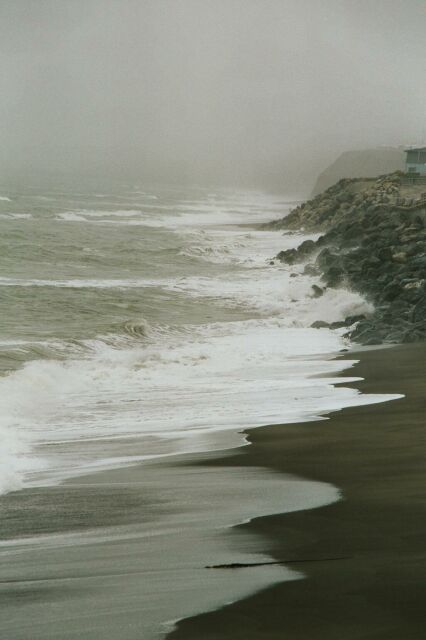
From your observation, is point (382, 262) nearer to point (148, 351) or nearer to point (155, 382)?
point (148, 351)

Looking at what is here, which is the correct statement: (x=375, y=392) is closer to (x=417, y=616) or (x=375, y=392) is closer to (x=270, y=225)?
(x=417, y=616)

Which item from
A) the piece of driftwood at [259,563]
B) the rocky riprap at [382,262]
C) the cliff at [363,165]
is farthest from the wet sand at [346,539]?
the cliff at [363,165]

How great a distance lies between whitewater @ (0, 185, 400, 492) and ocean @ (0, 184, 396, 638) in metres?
0.04

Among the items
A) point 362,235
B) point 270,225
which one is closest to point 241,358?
point 362,235

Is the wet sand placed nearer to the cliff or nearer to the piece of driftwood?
the piece of driftwood

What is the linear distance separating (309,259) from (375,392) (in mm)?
27672

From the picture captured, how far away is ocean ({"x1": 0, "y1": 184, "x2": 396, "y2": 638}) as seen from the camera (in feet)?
22.1

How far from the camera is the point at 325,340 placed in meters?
20.3

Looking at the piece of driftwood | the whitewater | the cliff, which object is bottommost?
the whitewater

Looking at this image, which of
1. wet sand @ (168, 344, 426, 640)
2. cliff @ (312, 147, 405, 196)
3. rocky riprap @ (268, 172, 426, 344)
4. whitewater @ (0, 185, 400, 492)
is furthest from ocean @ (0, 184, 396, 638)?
cliff @ (312, 147, 405, 196)

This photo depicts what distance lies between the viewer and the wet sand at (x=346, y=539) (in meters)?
4.87

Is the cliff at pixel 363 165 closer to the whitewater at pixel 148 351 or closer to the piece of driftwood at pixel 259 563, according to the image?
the whitewater at pixel 148 351

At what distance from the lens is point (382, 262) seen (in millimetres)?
28031

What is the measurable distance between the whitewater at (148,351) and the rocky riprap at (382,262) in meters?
0.73
